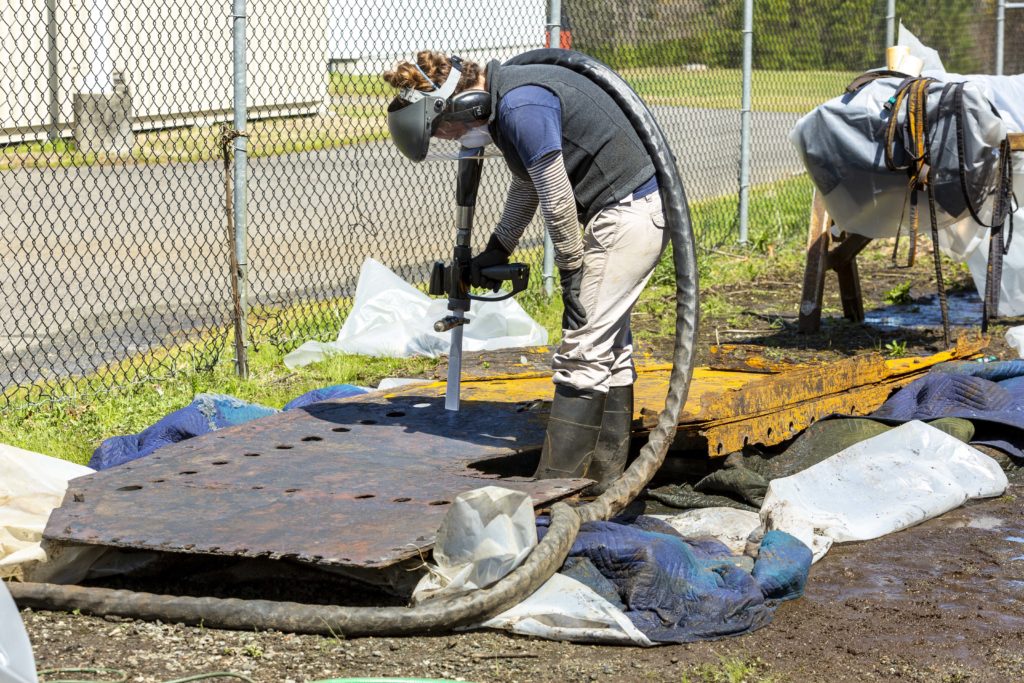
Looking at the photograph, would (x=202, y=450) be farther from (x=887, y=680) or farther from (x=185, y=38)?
(x=185, y=38)

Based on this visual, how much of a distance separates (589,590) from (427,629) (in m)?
0.51

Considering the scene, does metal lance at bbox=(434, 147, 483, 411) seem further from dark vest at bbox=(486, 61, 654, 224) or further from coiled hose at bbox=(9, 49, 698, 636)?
coiled hose at bbox=(9, 49, 698, 636)

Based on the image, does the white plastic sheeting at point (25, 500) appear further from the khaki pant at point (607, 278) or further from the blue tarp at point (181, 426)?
the khaki pant at point (607, 278)

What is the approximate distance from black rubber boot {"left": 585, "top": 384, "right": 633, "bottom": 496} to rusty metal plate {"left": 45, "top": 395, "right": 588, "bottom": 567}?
0.27m

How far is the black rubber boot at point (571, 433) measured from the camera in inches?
179

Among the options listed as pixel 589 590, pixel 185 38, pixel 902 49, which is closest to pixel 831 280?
pixel 902 49

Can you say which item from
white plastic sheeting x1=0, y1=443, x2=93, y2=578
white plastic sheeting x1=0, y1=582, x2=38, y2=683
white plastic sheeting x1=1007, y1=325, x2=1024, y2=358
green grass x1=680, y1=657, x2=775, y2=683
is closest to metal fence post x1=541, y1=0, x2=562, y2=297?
white plastic sheeting x1=1007, y1=325, x2=1024, y2=358

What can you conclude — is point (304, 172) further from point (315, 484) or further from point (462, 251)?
point (315, 484)

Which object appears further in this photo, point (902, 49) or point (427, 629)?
point (902, 49)

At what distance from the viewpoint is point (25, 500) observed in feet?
13.9

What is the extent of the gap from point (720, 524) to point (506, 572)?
1.18 m

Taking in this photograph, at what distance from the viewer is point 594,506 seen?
14.0 ft

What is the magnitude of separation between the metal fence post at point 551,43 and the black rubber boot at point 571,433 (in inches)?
138

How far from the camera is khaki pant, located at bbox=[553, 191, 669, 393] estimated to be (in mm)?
4508
